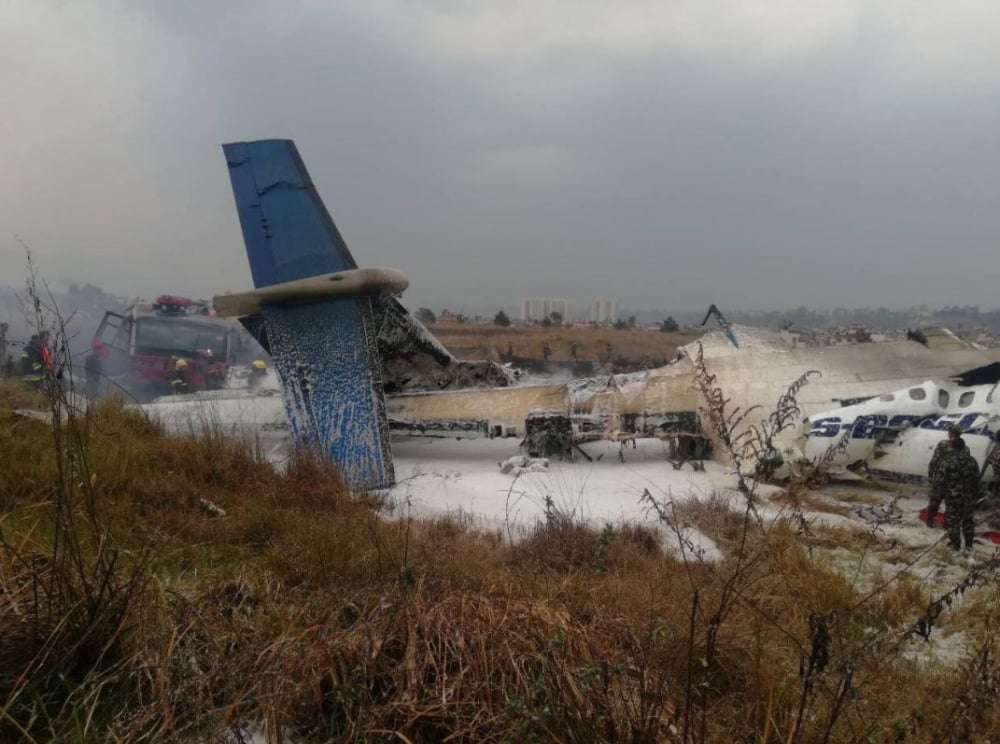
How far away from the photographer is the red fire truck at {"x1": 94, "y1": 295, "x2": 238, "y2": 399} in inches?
540

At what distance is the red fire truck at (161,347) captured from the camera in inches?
540

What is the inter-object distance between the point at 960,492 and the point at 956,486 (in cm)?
5

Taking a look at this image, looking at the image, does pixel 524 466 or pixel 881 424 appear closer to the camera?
pixel 881 424

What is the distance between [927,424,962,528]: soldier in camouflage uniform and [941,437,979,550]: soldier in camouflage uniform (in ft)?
0.10

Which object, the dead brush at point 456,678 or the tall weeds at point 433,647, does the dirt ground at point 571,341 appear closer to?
the tall weeds at point 433,647

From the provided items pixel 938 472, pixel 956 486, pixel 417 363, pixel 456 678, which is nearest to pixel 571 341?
pixel 417 363

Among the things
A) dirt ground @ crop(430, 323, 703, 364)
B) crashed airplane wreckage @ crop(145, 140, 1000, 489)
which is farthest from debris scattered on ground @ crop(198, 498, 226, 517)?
dirt ground @ crop(430, 323, 703, 364)

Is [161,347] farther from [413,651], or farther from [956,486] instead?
[956,486]

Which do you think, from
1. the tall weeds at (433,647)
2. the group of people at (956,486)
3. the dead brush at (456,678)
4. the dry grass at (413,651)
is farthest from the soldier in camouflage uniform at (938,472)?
the dead brush at (456,678)

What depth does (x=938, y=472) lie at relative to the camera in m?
4.88

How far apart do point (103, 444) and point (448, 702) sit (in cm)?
436

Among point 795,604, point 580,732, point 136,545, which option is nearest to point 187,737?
point 580,732

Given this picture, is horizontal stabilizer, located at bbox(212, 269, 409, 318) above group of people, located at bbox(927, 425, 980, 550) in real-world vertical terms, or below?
above

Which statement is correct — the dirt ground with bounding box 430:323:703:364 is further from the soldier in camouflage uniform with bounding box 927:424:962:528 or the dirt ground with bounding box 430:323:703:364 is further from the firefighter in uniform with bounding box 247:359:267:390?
the soldier in camouflage uniform with bounding box 927:424:962:528
